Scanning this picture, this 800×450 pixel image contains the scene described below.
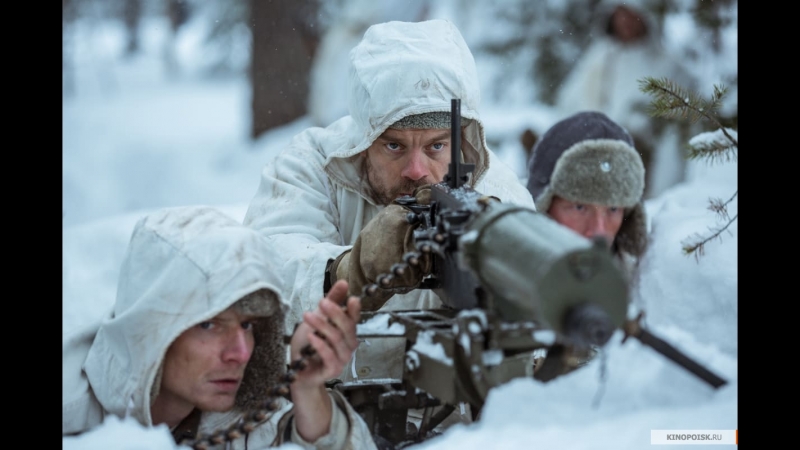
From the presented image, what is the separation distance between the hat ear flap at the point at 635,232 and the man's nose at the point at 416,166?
0.62 m

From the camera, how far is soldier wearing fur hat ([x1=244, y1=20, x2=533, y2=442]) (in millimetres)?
2912

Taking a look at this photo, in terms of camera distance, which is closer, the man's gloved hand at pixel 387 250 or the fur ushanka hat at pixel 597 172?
the man's gloved hand at pixel 387 250

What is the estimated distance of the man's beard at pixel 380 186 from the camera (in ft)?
10.3

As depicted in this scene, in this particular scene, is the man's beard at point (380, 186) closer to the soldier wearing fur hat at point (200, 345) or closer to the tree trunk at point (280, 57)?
the soldier wearing fur hat at point (200, 345)

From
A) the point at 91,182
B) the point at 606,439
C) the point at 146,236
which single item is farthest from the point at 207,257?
the point at 91,182

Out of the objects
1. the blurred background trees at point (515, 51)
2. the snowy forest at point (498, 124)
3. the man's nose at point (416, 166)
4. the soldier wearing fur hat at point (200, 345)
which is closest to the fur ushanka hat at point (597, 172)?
the snowy forest at point (498, 124)

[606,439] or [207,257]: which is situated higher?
[207,257]

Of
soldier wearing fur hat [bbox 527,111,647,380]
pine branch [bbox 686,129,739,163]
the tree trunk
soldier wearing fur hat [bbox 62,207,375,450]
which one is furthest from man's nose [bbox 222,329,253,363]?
the tree trunk

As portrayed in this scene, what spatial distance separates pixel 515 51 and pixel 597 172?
549 centimetres

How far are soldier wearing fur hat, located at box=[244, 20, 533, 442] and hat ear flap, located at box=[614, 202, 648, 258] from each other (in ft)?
1.58

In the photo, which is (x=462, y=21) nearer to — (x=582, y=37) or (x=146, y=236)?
(x=582, y=37)

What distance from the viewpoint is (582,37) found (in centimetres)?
869

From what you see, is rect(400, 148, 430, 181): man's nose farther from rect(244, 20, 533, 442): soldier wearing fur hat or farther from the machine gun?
the machine gun
